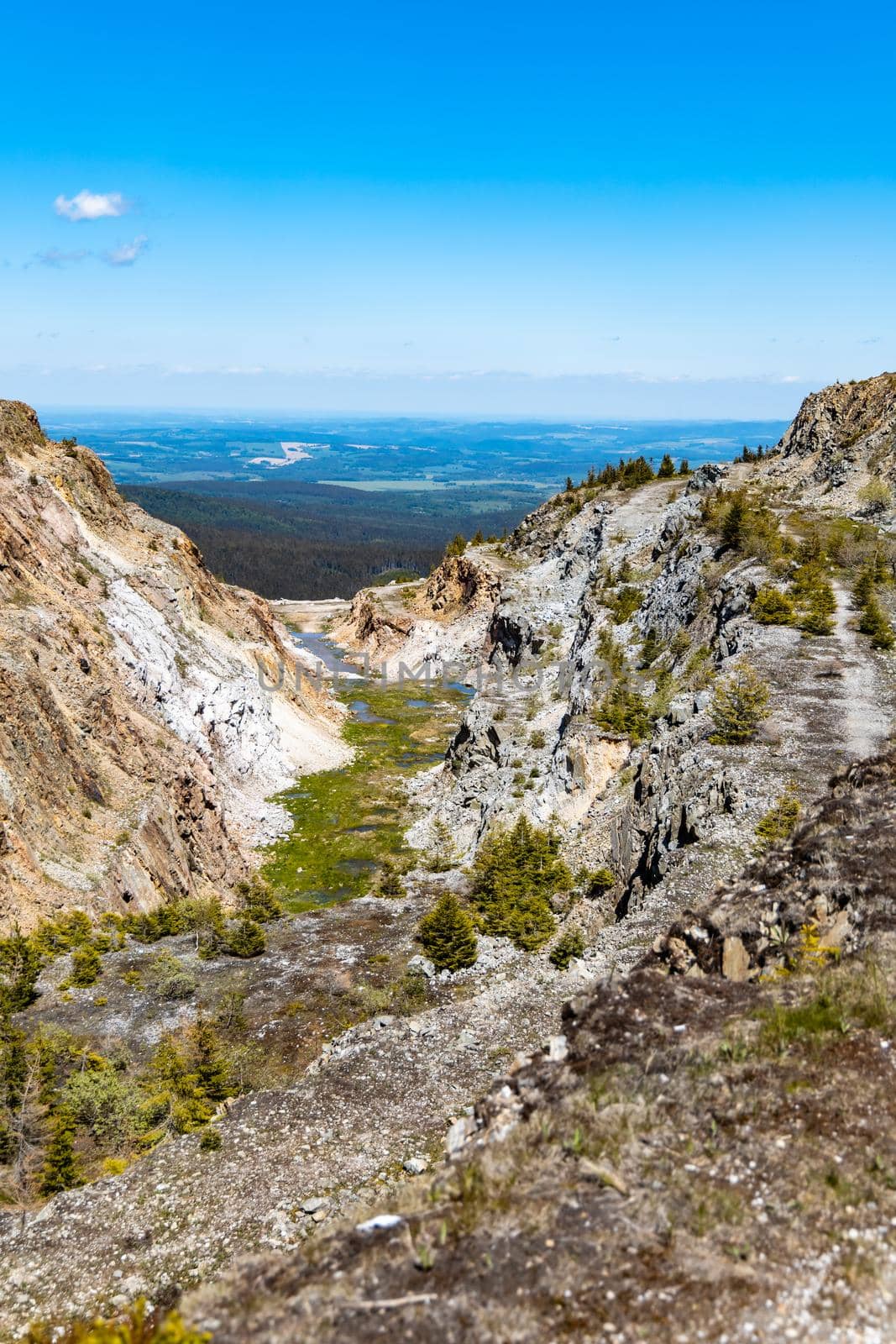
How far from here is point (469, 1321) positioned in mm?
6461

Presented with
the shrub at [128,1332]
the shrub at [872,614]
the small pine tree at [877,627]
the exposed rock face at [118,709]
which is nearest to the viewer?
the shrub at [128,1332]

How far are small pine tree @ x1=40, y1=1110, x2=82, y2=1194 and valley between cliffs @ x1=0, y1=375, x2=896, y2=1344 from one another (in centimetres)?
76

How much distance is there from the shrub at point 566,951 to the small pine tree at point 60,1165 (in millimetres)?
11559

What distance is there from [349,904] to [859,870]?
21.9 metres

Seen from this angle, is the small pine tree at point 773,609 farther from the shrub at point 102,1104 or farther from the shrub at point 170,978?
the shrub at point 102,1104

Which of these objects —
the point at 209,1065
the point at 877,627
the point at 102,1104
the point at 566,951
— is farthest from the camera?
the point at 877,627

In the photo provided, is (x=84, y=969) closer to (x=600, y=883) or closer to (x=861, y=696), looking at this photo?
(x=600, y=883)

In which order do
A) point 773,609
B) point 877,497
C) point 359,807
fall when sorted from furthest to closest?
point 359,807
point 877,497
point 773,609

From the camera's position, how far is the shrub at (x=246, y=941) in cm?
2489

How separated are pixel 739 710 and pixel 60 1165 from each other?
21845 mm

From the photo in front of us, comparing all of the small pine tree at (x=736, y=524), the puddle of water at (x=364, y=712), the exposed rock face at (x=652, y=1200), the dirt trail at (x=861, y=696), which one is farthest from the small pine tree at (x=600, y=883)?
the puddle of water at (x=364, y=712)

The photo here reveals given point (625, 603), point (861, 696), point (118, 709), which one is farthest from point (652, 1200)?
point (625, 603)

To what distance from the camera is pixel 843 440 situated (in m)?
59.0

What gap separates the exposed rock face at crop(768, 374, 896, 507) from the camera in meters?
51.8
